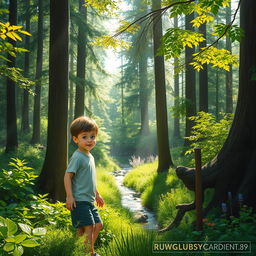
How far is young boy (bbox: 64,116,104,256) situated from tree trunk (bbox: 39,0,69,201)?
2447 mm

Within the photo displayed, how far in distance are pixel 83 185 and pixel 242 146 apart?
280 centimetres

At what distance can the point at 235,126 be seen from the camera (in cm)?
500

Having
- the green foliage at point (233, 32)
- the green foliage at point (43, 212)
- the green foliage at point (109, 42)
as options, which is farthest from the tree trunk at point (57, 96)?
the green foliage at point (233, 32)

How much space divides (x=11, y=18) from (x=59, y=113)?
25.5ft

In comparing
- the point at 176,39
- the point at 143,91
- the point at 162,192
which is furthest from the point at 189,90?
the point at 143,91

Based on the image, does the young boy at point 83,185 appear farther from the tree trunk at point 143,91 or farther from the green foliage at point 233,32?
the tree trunk at point 143,91

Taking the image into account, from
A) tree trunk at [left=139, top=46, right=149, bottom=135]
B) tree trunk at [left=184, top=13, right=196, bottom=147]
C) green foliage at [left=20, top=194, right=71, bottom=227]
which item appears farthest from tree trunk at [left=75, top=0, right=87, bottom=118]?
tree trunk at [left=139, top=46, right=149, bottom=135]

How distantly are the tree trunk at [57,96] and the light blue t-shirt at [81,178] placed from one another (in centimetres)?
248

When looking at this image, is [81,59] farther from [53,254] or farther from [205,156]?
[53,254]

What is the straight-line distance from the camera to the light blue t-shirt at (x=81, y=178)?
3.38m

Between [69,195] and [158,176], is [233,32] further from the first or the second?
[158,176]

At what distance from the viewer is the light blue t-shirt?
338 cm

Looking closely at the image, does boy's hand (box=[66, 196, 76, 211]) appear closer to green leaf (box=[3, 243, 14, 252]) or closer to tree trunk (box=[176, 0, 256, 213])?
green leaf (box=[3, 243, 14, 252])

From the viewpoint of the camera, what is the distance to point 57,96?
5.86m
